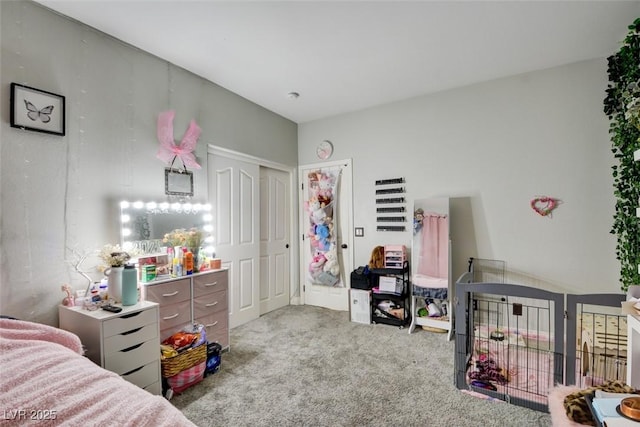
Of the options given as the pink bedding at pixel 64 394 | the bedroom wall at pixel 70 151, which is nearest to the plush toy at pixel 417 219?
the bedroom wall at pixel 70 151

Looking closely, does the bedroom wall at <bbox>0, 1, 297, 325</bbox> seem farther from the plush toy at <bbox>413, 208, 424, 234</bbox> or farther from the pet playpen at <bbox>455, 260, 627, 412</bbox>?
the pet playpen at <bbox>455, 260, 627, 412</bbox>

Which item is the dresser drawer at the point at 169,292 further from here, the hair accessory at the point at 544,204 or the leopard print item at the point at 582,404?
the hair accessory at the point at 544,204

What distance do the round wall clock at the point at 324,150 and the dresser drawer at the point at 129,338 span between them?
9.73 feet

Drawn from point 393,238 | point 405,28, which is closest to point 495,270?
point 393,238

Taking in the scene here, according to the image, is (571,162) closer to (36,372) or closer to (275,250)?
(275,250)

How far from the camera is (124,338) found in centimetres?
186

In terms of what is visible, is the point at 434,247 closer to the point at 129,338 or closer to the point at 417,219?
the point at 417,219

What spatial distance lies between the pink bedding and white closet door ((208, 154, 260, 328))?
6.31ft

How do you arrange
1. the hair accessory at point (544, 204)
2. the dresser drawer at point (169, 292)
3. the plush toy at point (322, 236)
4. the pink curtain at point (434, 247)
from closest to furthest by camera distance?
the dresser drawer at point (169, 292) < the hair accessory at point (544, 204) < the pink curtain at point (434, 247) < the plush toy at point (322, 236)

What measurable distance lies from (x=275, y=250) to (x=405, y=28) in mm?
2968

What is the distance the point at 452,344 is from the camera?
2934 millimetres

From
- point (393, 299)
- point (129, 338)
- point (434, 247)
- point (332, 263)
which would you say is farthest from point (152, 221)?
point (434, 247)

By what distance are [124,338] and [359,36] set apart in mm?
2727

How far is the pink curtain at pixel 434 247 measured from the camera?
3.17 m
